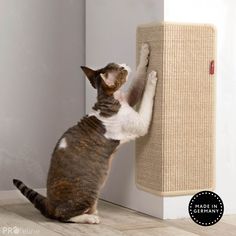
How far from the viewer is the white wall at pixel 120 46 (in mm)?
2850

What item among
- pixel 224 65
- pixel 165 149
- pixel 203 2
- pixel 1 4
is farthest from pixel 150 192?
pixel 1 4

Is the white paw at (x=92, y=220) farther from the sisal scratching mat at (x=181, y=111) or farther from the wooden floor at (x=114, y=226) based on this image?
the sisal scratching mat at (x=181, y=111)

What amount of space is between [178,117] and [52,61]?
938 mm

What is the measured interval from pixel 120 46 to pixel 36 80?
558mm

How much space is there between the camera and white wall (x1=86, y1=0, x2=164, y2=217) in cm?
285

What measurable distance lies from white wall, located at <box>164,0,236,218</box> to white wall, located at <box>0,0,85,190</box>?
2.87 ft

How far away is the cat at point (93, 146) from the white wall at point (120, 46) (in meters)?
0.19

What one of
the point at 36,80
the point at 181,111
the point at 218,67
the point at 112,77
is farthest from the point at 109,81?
the point at 36,80

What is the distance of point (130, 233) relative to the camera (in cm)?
251

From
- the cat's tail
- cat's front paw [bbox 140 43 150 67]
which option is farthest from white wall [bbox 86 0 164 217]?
A: the cat's tail

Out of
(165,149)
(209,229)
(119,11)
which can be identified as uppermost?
(119,11)

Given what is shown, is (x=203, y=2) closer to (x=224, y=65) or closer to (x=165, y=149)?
(x=224, y=65)

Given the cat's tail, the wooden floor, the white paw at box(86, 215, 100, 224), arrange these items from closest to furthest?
the wooden floor, the white paw at box(86, 215, 100, 224), the cat's tail

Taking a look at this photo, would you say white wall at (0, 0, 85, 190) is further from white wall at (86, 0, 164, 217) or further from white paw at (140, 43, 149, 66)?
white paw at (140, 43, 149, 66)
